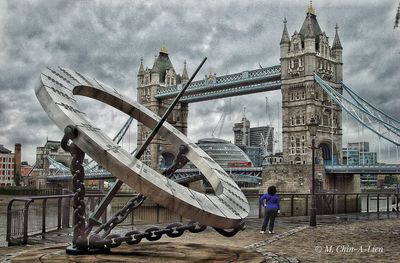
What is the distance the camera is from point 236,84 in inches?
2485

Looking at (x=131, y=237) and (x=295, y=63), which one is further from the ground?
(x=295, y=63)

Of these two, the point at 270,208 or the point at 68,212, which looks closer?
the point at 270,208

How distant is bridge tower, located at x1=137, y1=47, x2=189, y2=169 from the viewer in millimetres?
75500

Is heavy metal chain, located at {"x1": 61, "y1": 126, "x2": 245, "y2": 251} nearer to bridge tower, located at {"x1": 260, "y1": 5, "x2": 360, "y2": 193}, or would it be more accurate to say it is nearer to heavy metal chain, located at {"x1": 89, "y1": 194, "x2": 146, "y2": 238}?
heavy metal chain, located at {"x1": 89, "y1": 194, "x2": 146, "y2": 238}

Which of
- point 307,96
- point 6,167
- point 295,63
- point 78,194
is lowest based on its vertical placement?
point 78,194

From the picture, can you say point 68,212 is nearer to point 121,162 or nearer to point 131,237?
point 131,237

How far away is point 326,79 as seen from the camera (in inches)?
2329

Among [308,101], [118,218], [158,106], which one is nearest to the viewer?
[118,218]

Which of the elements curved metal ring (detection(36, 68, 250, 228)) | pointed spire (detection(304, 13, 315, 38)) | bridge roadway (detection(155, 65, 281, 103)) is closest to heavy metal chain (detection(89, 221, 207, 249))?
curved metal ring (detection(36, 68, 250, 228))

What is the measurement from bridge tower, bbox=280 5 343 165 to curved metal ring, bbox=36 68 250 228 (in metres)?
48.9

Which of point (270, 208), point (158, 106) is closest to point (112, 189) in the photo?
point (270, 208)

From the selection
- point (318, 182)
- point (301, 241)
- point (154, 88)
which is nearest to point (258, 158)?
point (154, 88)

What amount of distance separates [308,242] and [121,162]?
5.82m

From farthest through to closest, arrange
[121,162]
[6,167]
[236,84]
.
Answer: [6,167] → [236,84] → [121,162]
